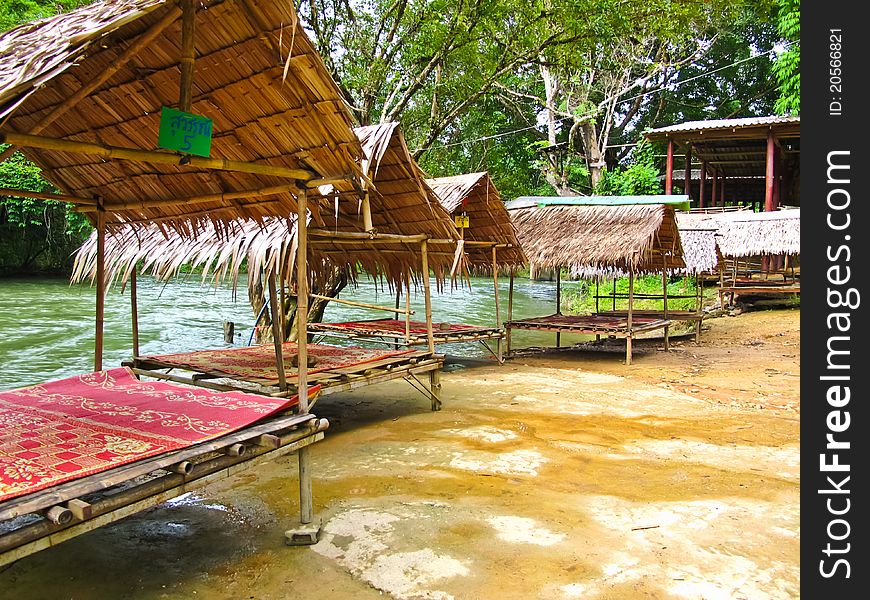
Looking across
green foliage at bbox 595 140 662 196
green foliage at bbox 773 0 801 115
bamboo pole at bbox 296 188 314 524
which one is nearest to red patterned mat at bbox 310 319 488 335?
bamboo pole at bbox 296 188 314 524

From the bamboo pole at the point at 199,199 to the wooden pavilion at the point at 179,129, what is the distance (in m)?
0.01

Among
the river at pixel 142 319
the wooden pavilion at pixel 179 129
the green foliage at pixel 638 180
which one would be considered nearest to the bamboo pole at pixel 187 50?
the wooden pavilion at pixel 179 129

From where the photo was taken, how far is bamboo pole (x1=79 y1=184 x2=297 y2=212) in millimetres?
3680

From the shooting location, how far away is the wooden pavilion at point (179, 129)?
2.30 metres

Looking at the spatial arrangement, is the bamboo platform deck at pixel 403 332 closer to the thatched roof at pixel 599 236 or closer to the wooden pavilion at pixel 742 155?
the thatched roof at pixel 599 236

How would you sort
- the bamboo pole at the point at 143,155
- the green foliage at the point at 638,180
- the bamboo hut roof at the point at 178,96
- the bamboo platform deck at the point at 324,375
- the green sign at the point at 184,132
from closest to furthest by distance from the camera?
the bamboo hut roof at the point at 178,96
the bamboo pole at the point at 143,155
the green sign at the point at 184,132
the bamboo platform deck at the point at 324,375
the green foliage at the point at 638,180

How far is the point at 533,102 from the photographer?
22906mm

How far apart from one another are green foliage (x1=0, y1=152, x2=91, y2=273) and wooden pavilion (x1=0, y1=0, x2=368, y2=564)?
48.0 feet

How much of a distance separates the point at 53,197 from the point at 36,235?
20790 millimetres

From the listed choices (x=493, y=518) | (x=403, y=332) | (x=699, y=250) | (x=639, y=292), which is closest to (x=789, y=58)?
(x=639, y=292)

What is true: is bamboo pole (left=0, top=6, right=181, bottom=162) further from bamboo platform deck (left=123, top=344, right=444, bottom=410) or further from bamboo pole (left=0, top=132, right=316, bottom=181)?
bamboo platform deck (left=123, top=344, right=444, bottom=410)

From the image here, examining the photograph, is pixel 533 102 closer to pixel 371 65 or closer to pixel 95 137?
pixel 371 65

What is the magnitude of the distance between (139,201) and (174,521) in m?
2.19
